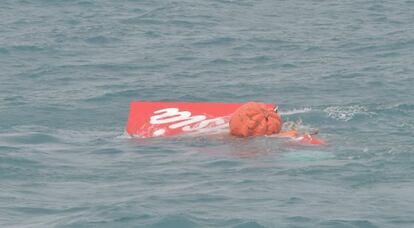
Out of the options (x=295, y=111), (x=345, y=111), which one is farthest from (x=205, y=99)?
(x=345, y=111)

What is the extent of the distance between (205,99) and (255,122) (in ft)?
12.0

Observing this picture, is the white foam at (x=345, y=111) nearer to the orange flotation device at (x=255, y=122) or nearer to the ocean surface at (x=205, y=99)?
the ocean surface at (x=205, y=99)

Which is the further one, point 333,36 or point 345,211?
point 333,36

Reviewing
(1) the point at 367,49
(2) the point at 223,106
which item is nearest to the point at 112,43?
(1) the point at 367,49

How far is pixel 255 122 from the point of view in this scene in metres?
16.6

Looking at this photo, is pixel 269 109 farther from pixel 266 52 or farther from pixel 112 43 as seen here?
pixel 112 43

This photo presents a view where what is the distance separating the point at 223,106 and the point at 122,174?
3777 mm

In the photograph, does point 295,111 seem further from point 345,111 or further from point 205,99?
point 205,99

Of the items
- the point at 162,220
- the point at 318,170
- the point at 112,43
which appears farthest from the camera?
the point at 112,43

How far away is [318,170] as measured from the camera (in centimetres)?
1443

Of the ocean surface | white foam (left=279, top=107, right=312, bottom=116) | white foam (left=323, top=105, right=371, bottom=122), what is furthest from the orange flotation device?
white foam (left=279, top=107, right=312, bottom=116)

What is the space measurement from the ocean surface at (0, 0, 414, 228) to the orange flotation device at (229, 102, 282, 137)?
199 millimetres

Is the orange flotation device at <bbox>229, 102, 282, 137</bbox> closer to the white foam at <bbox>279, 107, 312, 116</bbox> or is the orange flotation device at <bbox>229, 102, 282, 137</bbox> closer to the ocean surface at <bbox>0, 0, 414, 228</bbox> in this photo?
the ocean surface at <bbox>0, 0, 414, 228</bbox>

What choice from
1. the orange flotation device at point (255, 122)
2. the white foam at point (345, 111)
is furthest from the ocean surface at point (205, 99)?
the orange flotation device at point (255, 122)
